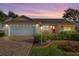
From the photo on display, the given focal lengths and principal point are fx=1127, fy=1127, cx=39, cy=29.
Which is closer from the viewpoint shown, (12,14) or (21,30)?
(12,14)

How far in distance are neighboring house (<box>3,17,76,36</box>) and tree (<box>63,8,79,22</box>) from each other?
11cm

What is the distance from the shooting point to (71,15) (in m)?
27.7

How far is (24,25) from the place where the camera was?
27750 millimetres

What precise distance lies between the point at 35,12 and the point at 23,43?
823mm

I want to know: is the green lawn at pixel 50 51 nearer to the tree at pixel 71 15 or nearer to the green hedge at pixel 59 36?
the green hedge at pixel 59 36

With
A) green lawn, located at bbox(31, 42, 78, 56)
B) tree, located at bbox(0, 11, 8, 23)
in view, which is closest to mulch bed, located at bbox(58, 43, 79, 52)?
green lawn, located at bbox(31, 42, 78, 56)

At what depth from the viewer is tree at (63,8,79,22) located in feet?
90.5

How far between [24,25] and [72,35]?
3.97ft

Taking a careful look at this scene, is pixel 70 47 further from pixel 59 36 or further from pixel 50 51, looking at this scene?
pixel 50 51

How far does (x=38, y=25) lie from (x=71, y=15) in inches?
33.4

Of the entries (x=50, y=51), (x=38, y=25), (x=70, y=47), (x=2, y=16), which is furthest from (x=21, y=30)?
(x=70, y=47)

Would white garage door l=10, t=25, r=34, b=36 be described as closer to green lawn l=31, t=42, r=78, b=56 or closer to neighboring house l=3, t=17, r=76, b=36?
neighboring house l=3, t=17, r=76, b=36

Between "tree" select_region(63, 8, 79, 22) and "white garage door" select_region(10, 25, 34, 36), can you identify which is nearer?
"tree" select_region(63, 8, 79, 22)

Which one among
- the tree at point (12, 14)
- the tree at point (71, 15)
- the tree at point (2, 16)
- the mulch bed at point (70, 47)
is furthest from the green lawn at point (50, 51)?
the tree at point (2, 16)
